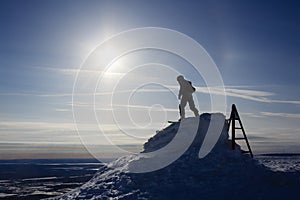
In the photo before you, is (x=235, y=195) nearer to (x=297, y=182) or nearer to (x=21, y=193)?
(x=297, y=182)

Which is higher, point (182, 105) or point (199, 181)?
point (182, 105)

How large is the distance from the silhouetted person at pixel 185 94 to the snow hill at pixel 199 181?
10.6ft

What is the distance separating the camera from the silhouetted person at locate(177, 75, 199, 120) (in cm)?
2216

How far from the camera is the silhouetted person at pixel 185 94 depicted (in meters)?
22.2

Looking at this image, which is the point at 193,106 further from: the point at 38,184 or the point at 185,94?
the point at 38,184

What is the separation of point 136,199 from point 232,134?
7553 millimetres

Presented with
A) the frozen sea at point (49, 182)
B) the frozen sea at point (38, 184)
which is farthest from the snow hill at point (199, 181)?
the frozen sea at point (38, 184)

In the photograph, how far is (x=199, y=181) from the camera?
675 inches

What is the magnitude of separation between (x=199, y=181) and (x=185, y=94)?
669cm

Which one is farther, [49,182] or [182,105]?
[49,182]

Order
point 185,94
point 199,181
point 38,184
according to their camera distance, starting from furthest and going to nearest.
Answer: point 38,184 → point 185,94 → point 199,181

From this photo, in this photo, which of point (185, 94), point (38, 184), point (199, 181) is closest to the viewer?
point (199, 181)

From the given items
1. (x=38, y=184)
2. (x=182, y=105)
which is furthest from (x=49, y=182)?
(x=182, y=105)

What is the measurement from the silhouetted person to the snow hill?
322 centimetres
